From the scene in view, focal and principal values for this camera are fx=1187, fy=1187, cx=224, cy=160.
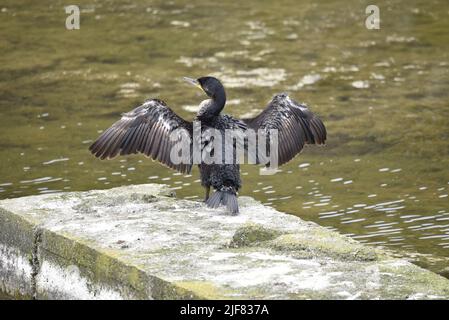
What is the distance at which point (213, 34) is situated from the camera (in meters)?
14.7

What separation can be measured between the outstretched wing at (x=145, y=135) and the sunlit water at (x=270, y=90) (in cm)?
164

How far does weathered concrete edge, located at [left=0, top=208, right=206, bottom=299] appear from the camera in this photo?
6.06 meters

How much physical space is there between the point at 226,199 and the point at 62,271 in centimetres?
115

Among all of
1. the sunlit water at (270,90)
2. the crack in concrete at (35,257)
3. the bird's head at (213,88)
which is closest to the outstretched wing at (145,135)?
the bird's head at (213,88)

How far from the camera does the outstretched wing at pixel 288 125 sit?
7.75m

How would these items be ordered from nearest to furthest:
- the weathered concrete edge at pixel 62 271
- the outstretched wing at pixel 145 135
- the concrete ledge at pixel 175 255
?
1. the concrete ledge at pixel 175 255
2. the weathered concrete edge at pixel 62 271
3. the outstretched wing at pixel 145 135

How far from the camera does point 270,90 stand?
40.4 ft

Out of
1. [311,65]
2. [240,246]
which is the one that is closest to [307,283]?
[240,246]

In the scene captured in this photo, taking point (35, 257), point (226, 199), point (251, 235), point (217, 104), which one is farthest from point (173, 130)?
point (35, 257)

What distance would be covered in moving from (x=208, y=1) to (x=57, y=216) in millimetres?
9588

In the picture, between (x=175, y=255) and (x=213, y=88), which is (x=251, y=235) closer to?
(x=175, y=255)

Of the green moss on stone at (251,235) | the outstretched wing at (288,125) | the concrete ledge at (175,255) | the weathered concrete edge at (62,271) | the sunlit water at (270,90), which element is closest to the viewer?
the concrete ledge at (175,255)

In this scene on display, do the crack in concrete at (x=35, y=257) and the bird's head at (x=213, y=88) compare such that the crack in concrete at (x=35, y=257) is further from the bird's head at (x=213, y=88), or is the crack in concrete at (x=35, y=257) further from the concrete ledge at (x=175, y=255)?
the bird's head at (x=213, y=88)
